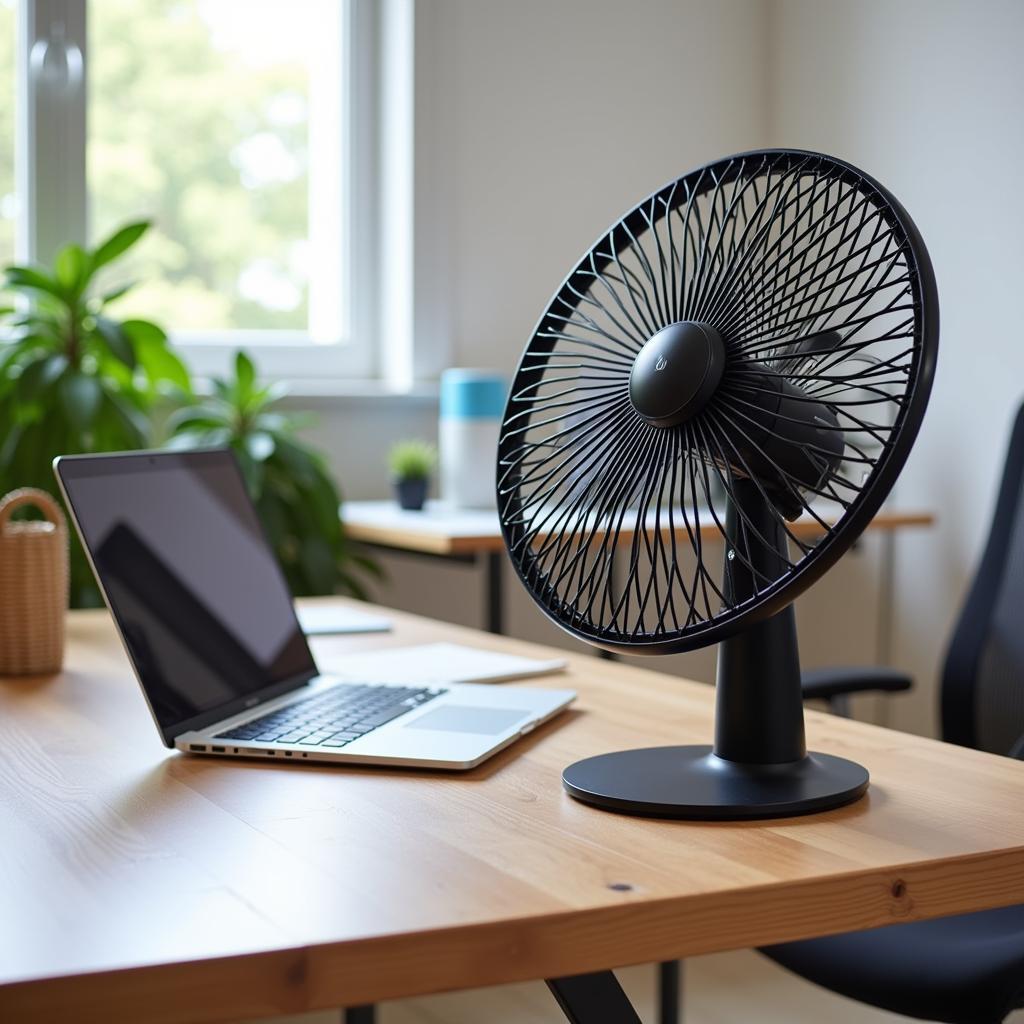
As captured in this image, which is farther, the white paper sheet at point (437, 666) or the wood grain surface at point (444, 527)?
the wood grain surface at point (444, 527)

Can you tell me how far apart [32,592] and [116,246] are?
127cm

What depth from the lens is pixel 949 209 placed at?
2947mm

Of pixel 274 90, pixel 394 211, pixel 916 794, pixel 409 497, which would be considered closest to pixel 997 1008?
pixel 916 794

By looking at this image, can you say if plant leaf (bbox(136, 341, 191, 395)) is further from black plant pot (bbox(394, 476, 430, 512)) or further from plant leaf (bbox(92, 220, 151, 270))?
black plant pot (bbox(394, 476, 430, 512))

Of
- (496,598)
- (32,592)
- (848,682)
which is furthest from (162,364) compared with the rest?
(848,682)

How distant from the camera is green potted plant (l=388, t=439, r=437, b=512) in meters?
2.72

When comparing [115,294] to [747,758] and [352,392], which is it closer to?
[352,392]

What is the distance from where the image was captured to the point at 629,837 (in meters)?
0.78

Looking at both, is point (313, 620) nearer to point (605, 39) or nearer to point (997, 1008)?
point (997, 1008)

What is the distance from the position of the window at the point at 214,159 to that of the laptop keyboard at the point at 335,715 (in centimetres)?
196

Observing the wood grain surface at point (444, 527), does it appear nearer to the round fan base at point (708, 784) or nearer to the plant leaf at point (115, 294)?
the plant leaf at point (115, 294)

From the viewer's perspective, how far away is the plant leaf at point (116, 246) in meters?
2.49

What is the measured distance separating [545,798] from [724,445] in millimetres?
251

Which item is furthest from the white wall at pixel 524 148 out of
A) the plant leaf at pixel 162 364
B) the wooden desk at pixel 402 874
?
the wooden desk at pixel 402 874
